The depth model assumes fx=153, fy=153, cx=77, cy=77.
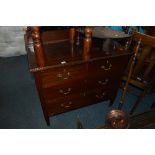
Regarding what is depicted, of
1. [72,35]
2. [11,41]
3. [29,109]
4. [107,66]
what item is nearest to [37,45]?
[72,35]

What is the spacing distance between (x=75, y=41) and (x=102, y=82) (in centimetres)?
66

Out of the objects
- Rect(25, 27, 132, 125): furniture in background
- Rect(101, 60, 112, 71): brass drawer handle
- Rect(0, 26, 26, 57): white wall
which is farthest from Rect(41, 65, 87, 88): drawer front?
Rect(0, 26, 26, 57): white wall

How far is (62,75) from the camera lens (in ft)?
5.54

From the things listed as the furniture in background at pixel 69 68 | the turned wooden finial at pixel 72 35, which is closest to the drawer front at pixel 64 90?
the furniture in background at pixel 69 68

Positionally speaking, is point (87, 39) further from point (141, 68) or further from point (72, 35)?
point (141, 68)

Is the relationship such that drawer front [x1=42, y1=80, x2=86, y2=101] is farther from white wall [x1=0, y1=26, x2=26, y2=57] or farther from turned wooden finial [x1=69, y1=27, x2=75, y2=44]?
white wall [x1=0, y1=26, x2=26, y2=57]

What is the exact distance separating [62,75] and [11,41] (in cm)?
224

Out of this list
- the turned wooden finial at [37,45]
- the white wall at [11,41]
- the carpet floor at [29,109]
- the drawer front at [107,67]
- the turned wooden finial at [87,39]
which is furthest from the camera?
the white wall at [11,41]

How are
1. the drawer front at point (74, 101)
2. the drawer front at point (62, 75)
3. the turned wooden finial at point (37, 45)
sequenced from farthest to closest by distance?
the drawer front at point (74, 101) → the drawer front at point (62, 75) → the turned wooden finial at point (37, 45)

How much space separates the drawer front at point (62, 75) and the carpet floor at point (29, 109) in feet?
2.24

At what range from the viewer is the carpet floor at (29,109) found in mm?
2342

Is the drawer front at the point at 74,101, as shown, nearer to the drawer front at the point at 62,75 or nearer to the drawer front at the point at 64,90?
the drawer front at the point at 64,90

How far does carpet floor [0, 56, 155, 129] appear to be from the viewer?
7.68 feet
